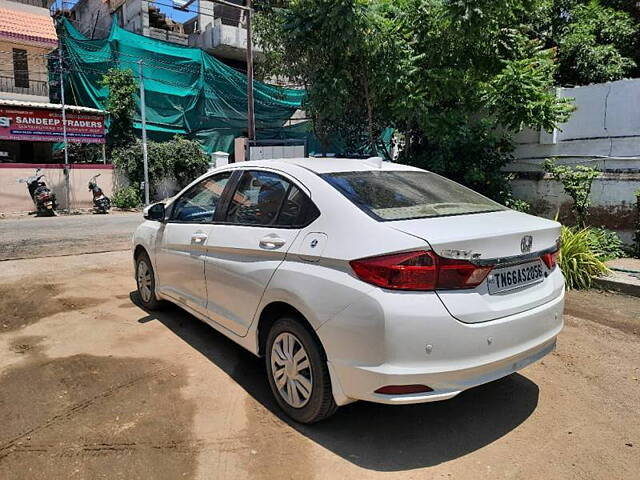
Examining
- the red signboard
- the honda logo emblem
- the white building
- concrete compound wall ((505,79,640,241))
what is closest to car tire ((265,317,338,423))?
the honda logo emblem

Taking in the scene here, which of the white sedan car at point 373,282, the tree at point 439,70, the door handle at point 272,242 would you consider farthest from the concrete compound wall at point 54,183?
the door handle at point 272,242

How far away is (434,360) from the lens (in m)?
2.54

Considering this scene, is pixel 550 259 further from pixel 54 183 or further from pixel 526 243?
pixel 54 183

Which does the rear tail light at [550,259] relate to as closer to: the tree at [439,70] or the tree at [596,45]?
the tree at [439,70]

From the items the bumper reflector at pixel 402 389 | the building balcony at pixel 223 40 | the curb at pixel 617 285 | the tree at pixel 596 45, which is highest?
the building balcony at pixel 223 40

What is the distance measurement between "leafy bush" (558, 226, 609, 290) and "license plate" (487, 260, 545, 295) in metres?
3.50

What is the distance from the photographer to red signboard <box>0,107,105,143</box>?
16.4m

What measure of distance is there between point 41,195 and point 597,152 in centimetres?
1471

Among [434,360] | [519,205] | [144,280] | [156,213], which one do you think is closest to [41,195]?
[144,280]

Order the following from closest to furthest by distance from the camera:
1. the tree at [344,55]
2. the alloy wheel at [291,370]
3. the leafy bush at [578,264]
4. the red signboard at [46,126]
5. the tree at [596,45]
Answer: the alloy wheel at [291,370]
the leafy bush at [578,264]
the tree at [344,55]
the tree at [596,45]
the red signboard at [46,126]

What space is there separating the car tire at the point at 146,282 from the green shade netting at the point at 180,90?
53.8ft

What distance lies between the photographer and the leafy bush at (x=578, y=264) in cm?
615

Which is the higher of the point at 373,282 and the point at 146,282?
the point at 373,282

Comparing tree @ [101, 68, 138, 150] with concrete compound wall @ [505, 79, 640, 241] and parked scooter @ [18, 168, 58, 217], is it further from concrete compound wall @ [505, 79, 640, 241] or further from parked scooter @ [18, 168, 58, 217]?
concrete compound wall @ [505, 79, 640, 241]
